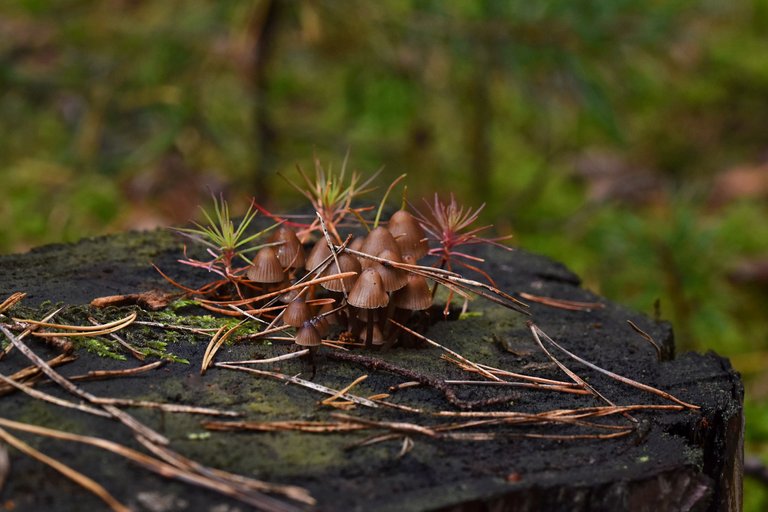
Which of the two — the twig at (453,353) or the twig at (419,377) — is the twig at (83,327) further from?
the twig at (453,353)

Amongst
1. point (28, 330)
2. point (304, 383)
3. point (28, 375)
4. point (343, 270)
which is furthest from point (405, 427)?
point (28, 330)

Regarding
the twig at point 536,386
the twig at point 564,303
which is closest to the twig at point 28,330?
the twig at point 536,386

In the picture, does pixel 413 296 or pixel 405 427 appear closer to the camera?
pixel 405 427

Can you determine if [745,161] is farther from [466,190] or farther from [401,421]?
[401,421]

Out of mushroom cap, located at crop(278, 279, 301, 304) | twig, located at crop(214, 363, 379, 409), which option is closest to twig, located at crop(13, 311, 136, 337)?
twig, located at crop(214, 363, 379, 409)

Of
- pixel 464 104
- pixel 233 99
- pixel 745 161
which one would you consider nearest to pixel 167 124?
pixel 233 99

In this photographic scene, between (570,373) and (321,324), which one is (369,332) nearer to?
(321,324)
